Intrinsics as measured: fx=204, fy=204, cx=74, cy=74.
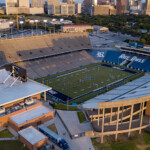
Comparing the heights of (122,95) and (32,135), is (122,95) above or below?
above

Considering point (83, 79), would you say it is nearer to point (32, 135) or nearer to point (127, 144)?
point (127, 144)

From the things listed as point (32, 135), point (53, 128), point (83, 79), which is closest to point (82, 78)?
point (83, 79)

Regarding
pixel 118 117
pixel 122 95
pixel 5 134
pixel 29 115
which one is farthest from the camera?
pixel 122 95

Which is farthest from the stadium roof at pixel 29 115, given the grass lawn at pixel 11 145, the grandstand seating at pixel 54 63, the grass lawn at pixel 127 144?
the grandstand seating at pixel 54 63

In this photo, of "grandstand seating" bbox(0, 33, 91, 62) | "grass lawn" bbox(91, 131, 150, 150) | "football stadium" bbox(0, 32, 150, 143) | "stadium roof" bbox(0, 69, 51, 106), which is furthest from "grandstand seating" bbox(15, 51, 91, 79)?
"grass lawn" bbox(91, 131, 150, 150)

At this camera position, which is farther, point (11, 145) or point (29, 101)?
point (29, 101)

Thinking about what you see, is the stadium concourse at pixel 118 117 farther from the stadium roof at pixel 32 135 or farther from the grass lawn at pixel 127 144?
the stadium roof at pixel 32 135

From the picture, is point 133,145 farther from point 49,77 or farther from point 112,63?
point 112,63
